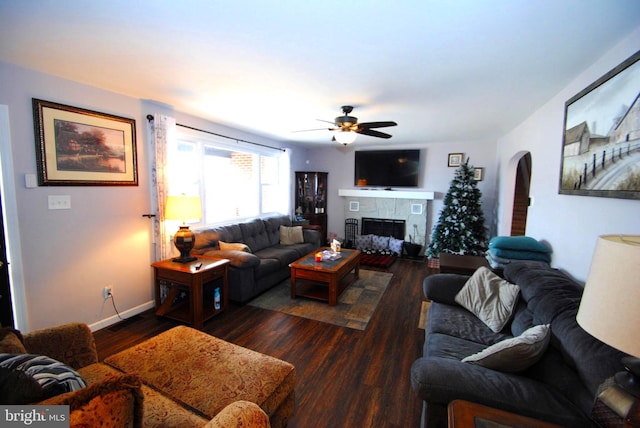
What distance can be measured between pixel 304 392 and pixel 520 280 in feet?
6.25

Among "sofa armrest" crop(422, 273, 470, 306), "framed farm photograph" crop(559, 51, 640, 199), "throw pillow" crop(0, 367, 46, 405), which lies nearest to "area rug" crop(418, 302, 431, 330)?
"sofa armrest" crop(422, 273, 470, 306)

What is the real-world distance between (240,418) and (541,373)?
1543 mm

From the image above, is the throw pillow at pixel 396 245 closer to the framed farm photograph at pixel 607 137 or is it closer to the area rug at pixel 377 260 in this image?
the area rug at pixel 377 260

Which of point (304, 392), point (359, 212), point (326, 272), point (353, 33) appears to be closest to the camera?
point (353, 33)

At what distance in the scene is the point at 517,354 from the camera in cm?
140

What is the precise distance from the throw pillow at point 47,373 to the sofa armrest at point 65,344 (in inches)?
24.5

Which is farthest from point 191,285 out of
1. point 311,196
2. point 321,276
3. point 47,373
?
point 311,196

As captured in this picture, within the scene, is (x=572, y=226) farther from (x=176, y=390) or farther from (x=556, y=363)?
(x=176, y=390)

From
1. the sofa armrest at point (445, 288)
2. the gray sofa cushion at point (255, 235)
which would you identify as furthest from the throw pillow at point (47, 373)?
the gray sofa cushion at point (255, 235)

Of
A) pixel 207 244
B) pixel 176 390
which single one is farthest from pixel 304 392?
pixel 207 244

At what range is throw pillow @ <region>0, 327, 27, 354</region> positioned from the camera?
1176mm

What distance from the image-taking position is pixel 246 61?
6.64 ft

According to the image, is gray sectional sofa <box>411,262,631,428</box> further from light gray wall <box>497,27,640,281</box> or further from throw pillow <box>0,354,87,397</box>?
throw pillow <box>0,354,87,397</box>

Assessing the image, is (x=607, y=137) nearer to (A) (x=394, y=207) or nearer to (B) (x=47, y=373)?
(B) (x=47, y=373)
